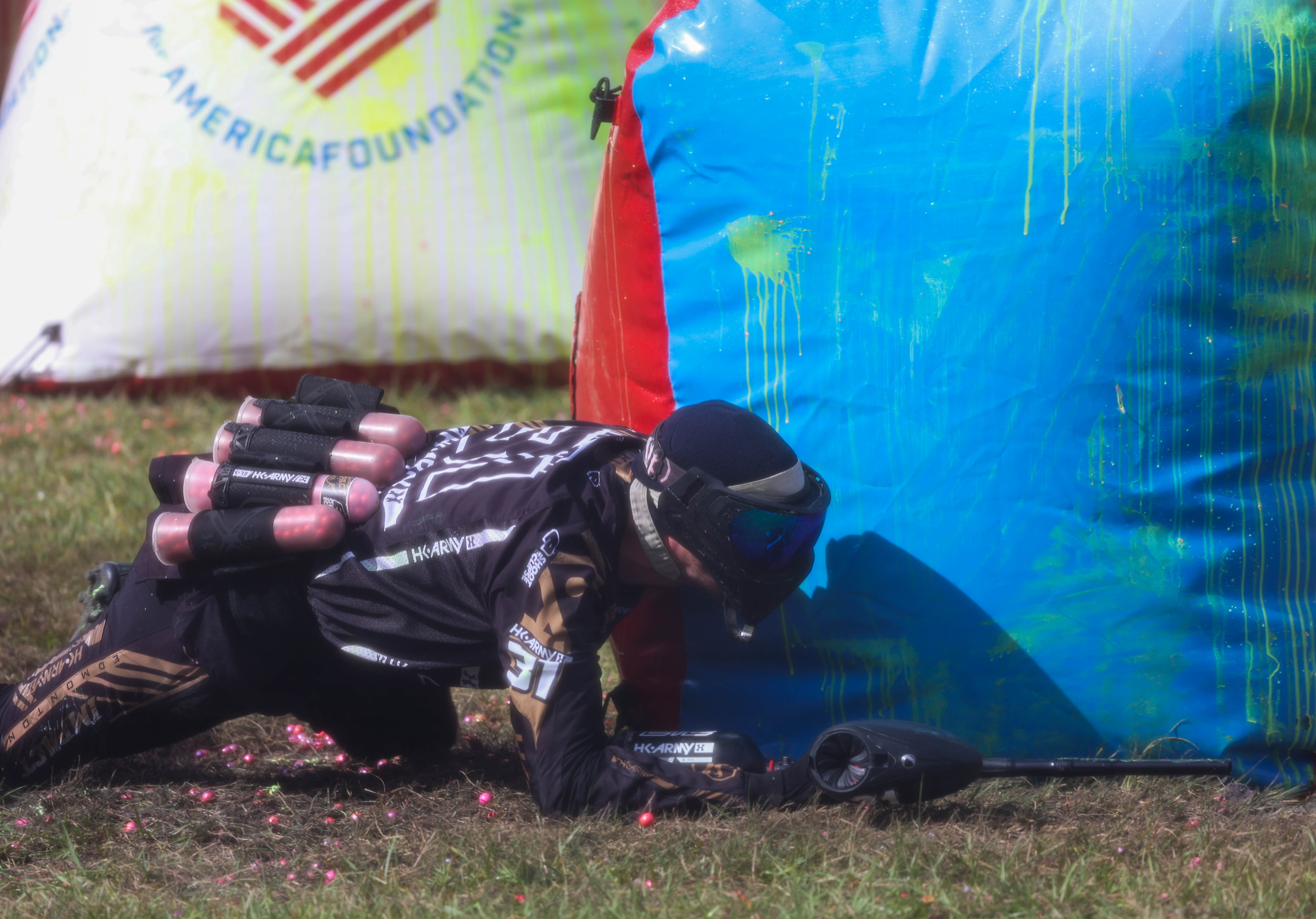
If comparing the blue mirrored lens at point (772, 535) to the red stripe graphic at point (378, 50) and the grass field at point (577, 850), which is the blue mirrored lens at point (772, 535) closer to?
the grass field at point (577, 850)

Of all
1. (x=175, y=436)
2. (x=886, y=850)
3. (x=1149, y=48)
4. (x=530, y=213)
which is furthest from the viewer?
(x=530, y=213)

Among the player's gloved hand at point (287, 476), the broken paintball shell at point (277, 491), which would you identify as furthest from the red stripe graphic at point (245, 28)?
the broken paintball shell at point (277, 491)

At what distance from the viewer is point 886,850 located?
2.42m

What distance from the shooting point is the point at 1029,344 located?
2656mm

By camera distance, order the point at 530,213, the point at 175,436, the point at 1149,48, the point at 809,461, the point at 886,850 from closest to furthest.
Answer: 1. the point at 886,850
2. the point at 1149,48
3. the point at 809,461
4. the point at 175,436
5. the point at 530,213

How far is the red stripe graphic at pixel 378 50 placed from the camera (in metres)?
5.80

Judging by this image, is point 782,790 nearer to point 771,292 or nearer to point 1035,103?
point 771,292

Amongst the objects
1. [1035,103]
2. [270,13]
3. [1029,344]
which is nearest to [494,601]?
[1029,344]

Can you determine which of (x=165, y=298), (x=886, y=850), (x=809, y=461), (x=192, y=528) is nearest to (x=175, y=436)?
(x=165, y=298)

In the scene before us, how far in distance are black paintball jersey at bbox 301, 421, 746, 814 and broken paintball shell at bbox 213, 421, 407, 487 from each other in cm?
5

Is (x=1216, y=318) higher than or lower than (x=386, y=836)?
higher

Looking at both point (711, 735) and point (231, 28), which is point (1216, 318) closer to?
point (711, 735)

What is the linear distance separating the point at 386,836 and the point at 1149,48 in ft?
7.33

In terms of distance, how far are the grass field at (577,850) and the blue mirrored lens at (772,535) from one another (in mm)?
501
